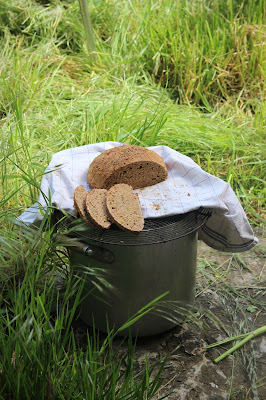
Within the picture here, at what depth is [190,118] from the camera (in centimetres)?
429

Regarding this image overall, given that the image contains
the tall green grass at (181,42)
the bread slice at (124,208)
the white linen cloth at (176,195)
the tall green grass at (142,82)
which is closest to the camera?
the bread slice at (124,208)

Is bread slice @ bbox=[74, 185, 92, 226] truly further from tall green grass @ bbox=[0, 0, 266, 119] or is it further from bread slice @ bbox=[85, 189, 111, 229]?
tall green grass @ bbox=[0, 0, 266, 119]

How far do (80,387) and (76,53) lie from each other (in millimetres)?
3863

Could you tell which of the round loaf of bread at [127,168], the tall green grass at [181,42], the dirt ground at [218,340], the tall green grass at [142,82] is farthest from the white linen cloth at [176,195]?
the tall green grass at [181,42]

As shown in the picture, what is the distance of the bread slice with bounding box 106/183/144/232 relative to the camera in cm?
224

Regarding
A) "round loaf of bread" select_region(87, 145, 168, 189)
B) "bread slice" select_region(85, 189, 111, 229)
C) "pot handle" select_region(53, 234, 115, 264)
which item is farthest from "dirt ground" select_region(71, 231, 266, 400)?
"round loaf of bread" select_region(87, 145, 168, 189)

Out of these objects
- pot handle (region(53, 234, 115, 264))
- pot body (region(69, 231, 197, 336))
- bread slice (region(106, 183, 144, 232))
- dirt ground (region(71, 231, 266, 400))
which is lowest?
dirt ground (region(71, 231, 266, 400))

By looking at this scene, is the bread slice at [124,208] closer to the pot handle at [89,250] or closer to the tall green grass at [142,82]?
the pot handle at [89,250]

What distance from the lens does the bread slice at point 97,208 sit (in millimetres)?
2250

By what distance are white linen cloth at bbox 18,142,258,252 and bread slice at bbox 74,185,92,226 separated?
0.25ft

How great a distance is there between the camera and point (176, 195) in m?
2.49

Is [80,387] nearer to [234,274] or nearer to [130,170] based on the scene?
[130,170]

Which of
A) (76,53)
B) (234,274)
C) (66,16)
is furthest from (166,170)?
(66,16)

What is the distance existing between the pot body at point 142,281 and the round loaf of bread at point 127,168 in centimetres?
36
